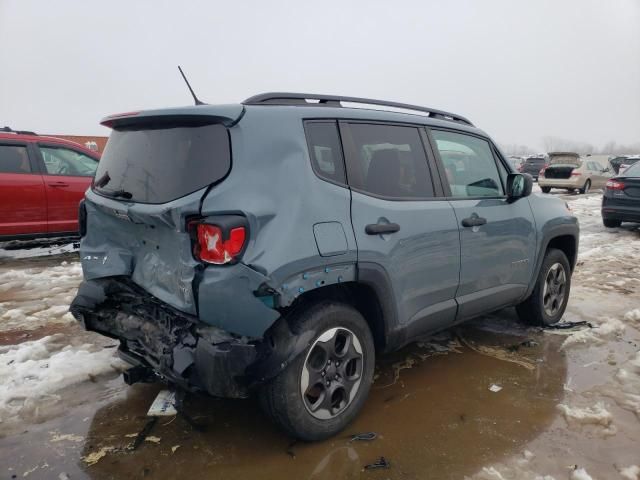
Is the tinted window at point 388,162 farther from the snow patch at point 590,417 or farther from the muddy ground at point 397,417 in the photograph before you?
the snow patch at point 590,417

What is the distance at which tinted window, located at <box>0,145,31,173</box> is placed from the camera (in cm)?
664

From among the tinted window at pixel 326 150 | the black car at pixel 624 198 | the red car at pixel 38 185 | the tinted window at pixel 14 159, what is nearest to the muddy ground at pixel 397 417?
the tinted window at pixel 326 150

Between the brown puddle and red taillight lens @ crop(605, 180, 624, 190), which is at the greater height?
red taillight lens @ crop(605, 180, 624, 190)

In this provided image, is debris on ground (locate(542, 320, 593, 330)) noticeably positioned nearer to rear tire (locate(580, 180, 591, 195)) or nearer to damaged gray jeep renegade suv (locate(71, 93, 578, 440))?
damaged gray jeep renegade suv (locate(71, 93, 578, 440))

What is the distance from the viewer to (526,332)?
4.41 m

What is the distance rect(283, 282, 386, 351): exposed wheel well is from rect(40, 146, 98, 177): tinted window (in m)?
5.89

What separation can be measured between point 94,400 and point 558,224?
4011mm

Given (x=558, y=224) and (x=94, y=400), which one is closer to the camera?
(x=94, y=400)

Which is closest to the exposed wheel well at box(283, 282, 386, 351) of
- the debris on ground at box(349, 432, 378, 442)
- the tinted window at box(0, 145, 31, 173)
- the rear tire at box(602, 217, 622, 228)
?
the debris on ground at box(349, 432, 378, 442)

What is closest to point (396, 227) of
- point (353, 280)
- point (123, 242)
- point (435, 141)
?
point (353, 280)

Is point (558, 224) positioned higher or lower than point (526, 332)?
higher

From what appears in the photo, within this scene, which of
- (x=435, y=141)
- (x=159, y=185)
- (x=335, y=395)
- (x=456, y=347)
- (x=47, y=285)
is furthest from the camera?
(x=47, y=285)

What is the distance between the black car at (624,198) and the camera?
375 inches

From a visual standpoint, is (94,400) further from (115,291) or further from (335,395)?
(335,395)
